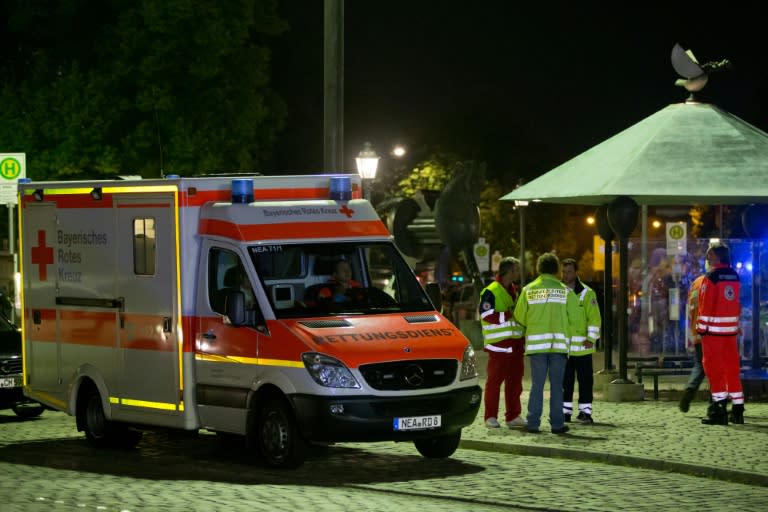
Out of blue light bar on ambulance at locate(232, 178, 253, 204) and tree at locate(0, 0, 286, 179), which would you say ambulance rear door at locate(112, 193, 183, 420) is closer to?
blue light bar on ambulance at locate(232, 178, 253, 204)

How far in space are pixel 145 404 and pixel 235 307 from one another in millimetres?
1948

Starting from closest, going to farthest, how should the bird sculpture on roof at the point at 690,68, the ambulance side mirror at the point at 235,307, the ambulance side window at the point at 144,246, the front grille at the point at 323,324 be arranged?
the front grille at the point at 323,324
the ambulance side mirror at the point at 235,307
the ambulance side window at the point at 144,246
the bird sculpture on roof at the point at 690,68

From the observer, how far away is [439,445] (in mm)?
15086

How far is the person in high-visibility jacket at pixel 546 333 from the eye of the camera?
16422mm

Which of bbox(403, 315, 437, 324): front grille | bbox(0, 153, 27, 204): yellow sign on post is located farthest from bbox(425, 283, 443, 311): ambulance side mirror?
bbox(0, 153, 27, 204): yellow sign on post

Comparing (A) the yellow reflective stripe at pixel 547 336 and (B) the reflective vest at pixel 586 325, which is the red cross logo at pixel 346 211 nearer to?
A: (A) the yellow reflective stripe at pixel 547 336

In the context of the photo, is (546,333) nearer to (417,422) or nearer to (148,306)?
(417,422)

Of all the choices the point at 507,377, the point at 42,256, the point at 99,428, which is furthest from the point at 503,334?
the point at 42,256

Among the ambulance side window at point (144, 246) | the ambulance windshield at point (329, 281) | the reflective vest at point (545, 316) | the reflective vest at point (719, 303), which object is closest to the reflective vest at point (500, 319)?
the reflective vest at point (545, 316)

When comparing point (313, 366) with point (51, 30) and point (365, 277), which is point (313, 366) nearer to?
point (365, 277)

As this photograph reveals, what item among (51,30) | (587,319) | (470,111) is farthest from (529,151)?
(587,319)

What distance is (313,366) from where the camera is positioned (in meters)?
13.8

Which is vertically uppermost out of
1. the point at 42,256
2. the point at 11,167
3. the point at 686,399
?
the point at 11,167

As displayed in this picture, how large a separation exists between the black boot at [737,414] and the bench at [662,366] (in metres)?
3.62
